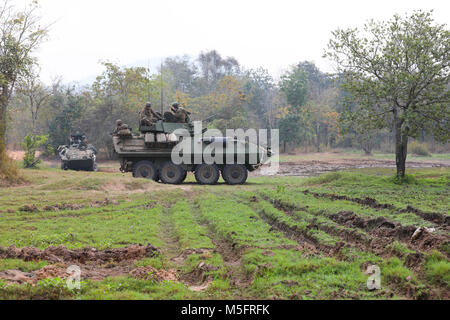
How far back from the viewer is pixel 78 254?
23.9 feet

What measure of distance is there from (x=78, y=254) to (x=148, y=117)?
13767 millimetres

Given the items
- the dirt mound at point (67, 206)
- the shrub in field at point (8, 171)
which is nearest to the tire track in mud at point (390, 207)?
the dirt mound at point (67, 206)

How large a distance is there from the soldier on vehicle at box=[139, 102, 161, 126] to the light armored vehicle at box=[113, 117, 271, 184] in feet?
1.02

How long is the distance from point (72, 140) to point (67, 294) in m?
26.4

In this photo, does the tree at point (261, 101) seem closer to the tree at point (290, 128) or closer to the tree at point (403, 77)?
the tree at point (290, 128)

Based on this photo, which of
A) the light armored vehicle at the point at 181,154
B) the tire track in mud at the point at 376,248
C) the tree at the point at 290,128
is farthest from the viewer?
the tree at the point at 290,128

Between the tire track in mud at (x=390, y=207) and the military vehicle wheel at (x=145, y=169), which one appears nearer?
the tire track in mud at (x=390, y=207)

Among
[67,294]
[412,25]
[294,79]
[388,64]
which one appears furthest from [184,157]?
[294,79]

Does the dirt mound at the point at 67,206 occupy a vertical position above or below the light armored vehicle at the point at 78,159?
below

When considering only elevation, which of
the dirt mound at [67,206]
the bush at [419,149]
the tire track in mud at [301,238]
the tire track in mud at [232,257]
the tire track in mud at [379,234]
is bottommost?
the tire track in mud at [232,257]

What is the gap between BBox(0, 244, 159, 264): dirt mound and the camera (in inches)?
276

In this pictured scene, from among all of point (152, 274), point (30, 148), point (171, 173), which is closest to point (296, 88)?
point (30, 148)

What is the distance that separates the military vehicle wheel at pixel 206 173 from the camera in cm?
2019

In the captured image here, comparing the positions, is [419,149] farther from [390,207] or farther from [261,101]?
[390,207]
